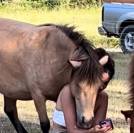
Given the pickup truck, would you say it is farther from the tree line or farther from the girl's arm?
the girl's arm

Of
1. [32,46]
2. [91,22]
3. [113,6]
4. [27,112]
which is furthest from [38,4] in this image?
[32,46]

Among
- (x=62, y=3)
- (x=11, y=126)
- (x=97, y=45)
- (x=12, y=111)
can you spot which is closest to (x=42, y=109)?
(x=12, y=111)

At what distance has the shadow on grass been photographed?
7223 mm

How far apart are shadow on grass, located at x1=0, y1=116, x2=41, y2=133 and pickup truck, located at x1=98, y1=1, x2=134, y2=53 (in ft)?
24.2

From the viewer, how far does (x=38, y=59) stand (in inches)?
250

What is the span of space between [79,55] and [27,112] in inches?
109

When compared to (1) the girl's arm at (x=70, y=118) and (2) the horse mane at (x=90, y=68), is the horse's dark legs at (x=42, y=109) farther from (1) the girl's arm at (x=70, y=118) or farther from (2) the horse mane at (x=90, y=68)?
(1) the girl's arm at (x=70, y=118)

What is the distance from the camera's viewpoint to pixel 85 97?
512 cm

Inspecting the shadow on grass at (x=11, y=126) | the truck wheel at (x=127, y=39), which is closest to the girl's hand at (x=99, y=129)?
the shadow on grass at (x=11, y=126)

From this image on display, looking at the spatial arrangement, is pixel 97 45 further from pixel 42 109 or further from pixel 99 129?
pixel 99 129

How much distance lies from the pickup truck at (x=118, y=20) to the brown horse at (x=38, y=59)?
26.7 feet

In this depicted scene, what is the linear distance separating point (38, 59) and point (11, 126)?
1.50m

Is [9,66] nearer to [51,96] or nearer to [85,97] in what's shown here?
[51,96]

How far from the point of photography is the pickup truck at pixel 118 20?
14891mm
